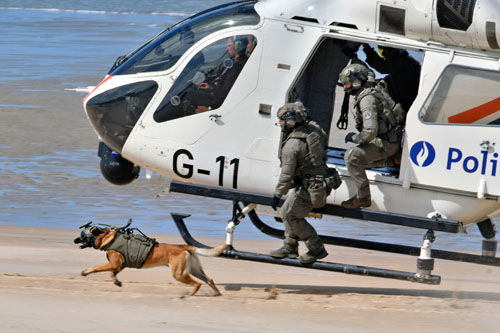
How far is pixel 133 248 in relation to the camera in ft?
30.8

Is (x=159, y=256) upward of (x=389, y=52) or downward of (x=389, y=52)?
downward

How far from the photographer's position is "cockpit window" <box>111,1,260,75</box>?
986cm

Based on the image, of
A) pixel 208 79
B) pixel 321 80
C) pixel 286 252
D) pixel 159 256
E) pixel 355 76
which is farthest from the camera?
pixel 321 80

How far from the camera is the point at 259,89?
9711 millimetres

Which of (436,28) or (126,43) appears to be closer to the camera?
(436,28)

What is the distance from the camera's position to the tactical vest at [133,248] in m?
9.36

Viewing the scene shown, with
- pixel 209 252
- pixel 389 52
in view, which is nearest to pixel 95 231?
pixel 209 252

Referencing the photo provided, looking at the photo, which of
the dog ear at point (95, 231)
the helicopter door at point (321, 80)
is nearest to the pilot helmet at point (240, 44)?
the helicopter door at point (321, 80)

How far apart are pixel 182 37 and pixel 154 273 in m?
2.69

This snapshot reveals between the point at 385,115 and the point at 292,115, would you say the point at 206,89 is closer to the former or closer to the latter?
the point at 292,115

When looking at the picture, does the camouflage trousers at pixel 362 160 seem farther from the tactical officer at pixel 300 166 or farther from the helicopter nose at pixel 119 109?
the helicopter nose at pixel 119 109

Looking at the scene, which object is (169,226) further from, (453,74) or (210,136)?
(453,74)

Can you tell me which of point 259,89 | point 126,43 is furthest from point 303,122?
point 126,43

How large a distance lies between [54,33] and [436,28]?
28.4 meters
